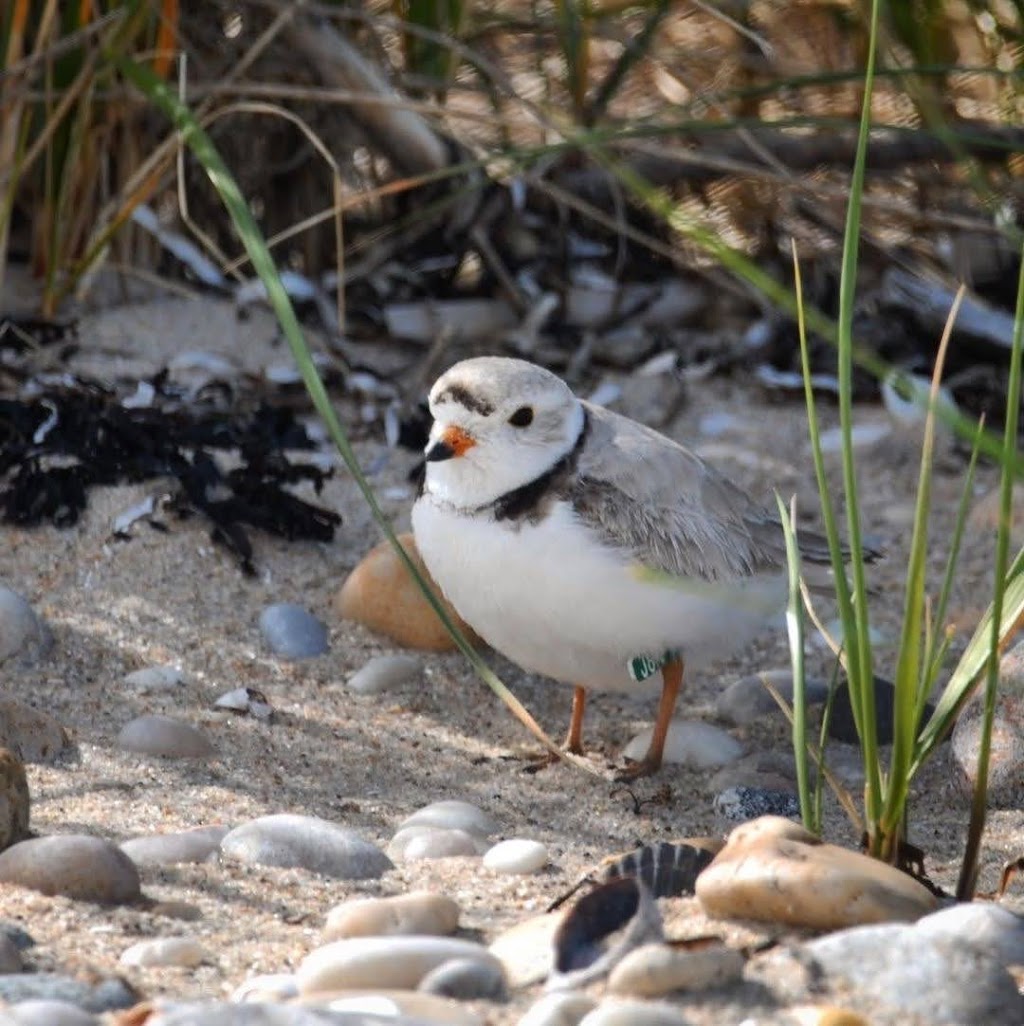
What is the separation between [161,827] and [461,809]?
1.40 ft

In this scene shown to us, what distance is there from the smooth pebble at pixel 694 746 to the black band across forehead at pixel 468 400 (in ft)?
2.16

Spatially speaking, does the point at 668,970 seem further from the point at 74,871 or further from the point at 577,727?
the point at 577,727

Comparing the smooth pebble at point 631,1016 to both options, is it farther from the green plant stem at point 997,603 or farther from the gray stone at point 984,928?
the green plant stem at point 997,603

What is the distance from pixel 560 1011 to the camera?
1.72 meters

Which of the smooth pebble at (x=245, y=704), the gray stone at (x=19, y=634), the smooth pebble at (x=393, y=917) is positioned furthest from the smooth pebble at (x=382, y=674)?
the smooth pebble at (x=393, y=917)

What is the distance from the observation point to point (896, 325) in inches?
188

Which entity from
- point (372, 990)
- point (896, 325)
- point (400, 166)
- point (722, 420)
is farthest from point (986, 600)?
point (372, 990)

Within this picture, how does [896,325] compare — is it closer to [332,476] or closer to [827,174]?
[827,174]

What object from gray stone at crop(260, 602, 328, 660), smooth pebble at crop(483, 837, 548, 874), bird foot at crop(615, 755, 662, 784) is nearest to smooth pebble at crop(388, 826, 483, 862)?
smooth pebble at crop(483, 837, 548, 874)

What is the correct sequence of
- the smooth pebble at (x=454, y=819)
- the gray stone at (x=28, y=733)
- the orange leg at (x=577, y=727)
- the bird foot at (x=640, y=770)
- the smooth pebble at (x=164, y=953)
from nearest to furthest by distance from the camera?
the smooth pebble at (x=164, y=953), the smooth pebble at (x=454, y=819), the gray stone at (x=28, y=733), the bird foot at (x=640, y=770), the orange leg at (x=577, y=727)

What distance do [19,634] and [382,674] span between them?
62 centimetres

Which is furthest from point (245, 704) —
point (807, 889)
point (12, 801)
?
point (807, 889)

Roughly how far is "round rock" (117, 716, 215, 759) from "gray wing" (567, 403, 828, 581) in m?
0.69

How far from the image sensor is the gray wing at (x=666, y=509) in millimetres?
2783
